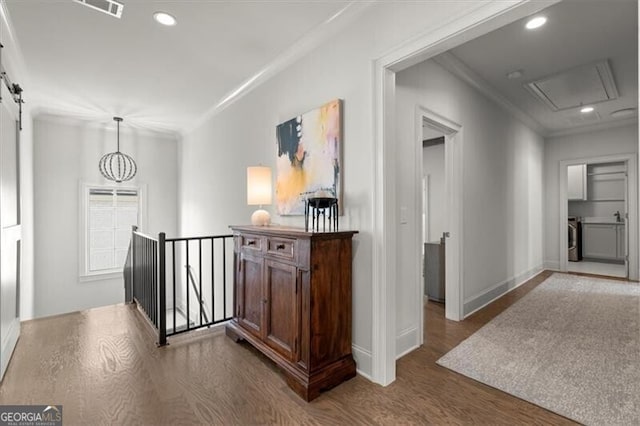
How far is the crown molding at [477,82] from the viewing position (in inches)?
118

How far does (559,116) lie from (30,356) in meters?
7.20

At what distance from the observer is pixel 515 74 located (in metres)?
3.40

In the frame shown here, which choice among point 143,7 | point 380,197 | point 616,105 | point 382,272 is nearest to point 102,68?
point 143,7

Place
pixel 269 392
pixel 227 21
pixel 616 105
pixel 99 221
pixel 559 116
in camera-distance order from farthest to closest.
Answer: pixel 99 221, pixel 559 116, pixel 616 105, pixel 227 21, pixel 269 392

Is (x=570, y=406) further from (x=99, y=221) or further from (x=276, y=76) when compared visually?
(x=99, y=221)

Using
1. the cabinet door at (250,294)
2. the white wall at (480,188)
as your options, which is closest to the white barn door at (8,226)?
the cabinet door at (250,294)

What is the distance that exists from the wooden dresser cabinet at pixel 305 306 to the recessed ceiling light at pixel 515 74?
2.88 meters

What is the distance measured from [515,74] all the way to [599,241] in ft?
18.7

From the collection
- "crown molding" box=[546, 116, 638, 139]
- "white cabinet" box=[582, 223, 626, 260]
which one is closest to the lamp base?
"crown molding" box=[546, 116, 638, 139]

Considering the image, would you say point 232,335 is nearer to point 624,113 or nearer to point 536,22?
point 536,22

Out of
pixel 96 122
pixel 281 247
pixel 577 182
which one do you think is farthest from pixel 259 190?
pixel 577 182

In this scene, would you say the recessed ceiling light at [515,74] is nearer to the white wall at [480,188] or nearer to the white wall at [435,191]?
the white wall at [480,188]

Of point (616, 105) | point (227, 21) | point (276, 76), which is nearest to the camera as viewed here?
point (227, 21)

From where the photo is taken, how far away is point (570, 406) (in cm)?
180
